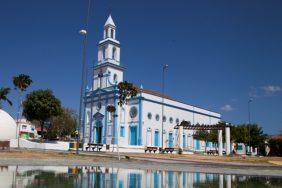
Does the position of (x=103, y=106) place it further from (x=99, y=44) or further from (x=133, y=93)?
(x=133, y=93)

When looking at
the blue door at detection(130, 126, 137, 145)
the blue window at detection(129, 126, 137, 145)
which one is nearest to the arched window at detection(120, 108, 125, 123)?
the blue window at detection(129, 126, 137, 145)

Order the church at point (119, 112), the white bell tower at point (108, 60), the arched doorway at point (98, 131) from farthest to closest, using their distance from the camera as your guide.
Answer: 1. the white bell tower at point (108, 60)
2. the arched doorway at point (98, 131)
3. the church at point (119, 112)

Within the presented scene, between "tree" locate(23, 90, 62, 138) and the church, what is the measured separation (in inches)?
751

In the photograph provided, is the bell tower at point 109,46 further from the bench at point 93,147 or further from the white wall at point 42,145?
the white wall at point 42,145

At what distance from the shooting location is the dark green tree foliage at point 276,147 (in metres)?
73.8

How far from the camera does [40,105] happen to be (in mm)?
47594

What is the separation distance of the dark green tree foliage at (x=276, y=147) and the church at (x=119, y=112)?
2063 centimetres

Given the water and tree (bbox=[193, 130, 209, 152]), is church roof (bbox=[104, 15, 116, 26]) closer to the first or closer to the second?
tree (bbox=[193, 130, 209, 152])

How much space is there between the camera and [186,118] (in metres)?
84.4

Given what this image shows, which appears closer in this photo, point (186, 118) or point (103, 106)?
point (103, 106)

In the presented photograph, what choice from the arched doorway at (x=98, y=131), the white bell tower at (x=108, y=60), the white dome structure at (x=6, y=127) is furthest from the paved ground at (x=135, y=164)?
the white bell tower at (x=108, y=60)

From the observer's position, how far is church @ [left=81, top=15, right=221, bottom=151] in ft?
233

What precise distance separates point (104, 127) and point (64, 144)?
1075 inches

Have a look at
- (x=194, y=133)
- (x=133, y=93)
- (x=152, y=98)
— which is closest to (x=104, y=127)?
(x=152, y=98)
